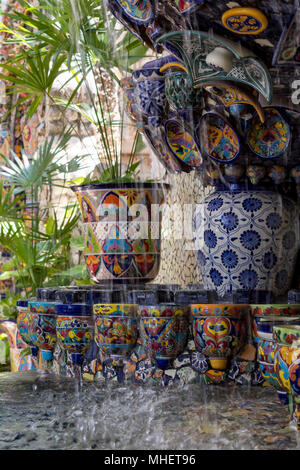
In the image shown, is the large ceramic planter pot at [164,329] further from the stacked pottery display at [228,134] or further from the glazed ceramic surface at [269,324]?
the glazed ceramic surface at [269,324]

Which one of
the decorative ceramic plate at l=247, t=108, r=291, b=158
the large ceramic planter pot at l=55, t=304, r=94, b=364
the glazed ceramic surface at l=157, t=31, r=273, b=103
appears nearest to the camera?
the glazed ceramic surface at l=157, t=31, r=273, b=103

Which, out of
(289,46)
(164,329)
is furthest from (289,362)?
(289,46)

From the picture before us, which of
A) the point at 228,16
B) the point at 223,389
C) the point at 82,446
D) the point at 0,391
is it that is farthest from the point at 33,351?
the point at 228,16

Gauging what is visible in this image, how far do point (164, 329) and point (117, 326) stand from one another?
15cm

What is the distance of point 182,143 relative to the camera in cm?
180

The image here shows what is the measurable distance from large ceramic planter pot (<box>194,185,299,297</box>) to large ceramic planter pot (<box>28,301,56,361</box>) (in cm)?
48

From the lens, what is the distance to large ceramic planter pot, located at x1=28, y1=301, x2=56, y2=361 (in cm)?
187

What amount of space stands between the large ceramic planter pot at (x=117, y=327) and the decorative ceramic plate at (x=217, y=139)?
0.44m

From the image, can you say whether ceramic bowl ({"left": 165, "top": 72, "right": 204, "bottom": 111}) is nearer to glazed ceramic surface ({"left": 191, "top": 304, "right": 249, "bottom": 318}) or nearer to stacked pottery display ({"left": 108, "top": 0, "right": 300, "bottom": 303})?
stacked pottery display ({"left": 108, "top": 0, "right": 300, "bottom": 303})

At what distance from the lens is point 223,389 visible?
59.7 inches

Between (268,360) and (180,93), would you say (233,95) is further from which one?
(268,360)

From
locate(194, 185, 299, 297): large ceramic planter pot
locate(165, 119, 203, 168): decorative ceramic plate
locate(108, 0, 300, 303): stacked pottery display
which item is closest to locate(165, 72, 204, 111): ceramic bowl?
locate(108, 0, 300, 303): stacked pottery display

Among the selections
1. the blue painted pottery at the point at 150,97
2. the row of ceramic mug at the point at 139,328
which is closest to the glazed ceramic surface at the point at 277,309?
the row of ceramic mug at the point at 139,328

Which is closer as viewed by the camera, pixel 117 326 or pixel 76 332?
pixel 117 326
